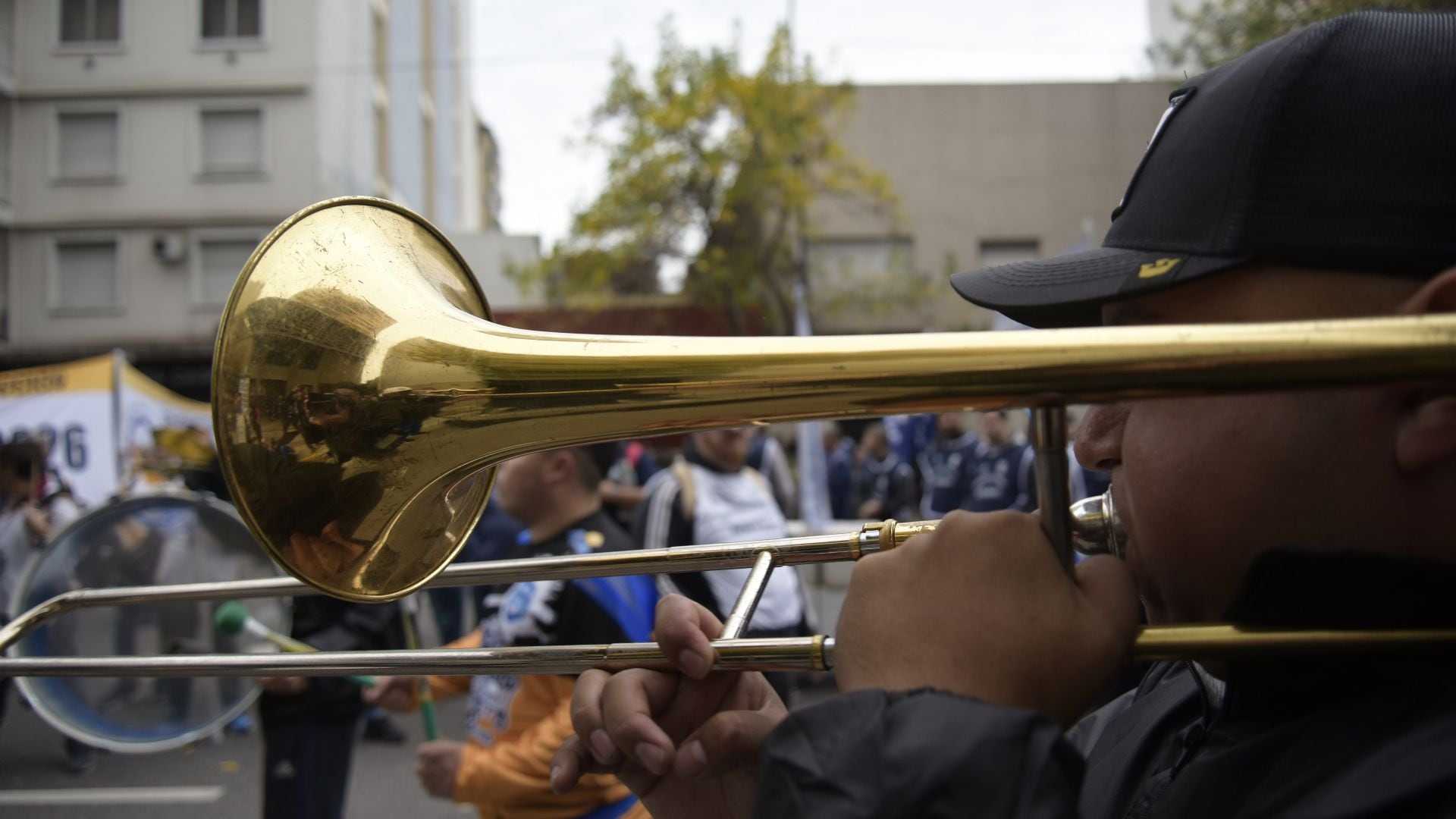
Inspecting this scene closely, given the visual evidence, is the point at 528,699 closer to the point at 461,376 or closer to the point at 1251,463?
the point at 461,376

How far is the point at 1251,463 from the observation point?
2.90 feet

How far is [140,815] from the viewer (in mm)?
5211

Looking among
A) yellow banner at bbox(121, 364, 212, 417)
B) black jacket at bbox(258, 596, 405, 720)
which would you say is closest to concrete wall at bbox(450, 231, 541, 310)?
yellow banner at bbox(121, 364, 212, 417)

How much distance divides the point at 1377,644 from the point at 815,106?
1657cm

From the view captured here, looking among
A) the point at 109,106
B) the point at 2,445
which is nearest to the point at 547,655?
the point at 2,445

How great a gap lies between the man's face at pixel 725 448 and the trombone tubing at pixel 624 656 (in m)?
2.70

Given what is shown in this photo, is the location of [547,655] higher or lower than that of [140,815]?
higher

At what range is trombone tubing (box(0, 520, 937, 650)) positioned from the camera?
3.98ft

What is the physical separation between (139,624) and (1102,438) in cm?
399

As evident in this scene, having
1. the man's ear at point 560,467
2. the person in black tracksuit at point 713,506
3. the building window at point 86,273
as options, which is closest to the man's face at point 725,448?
the person in black tracksuit at point 713,506

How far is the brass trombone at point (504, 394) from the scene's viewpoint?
2.69ft

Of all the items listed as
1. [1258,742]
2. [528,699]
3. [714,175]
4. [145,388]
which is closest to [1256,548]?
[1258,742]

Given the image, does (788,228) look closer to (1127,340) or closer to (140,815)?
(140,815)

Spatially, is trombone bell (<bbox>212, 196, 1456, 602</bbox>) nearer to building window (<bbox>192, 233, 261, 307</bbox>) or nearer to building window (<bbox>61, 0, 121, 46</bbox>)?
building window (<bbox>192, 233, 261, 307</bbox>)
